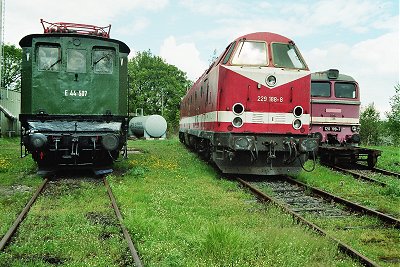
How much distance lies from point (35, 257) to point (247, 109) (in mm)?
6184

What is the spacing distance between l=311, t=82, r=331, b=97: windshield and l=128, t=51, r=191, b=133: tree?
42.8 m

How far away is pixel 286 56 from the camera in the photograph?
396 inches

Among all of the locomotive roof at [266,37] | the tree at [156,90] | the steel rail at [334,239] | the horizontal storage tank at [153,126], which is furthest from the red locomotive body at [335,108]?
the tree at [156,90]

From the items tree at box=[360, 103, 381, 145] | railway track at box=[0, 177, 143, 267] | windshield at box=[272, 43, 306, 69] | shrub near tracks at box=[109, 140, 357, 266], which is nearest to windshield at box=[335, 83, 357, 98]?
windshield at box=[272, 43, 306, 69]

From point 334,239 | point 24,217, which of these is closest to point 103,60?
point 24,217

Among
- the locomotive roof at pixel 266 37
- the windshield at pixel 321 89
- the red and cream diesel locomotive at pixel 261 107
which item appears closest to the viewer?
the red and cream diesel locomotive at pixel 261 107

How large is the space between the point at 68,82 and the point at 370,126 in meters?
29.5

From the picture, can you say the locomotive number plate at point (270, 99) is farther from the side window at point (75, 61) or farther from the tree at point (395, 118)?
the tree at point (395, 118)

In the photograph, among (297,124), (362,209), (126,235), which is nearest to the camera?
(126,235)

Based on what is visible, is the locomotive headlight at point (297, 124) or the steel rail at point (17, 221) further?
the locomotive headlight at point (297, 124)

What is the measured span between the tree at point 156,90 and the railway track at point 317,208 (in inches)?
1914

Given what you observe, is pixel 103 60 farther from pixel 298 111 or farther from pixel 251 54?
pixel 298 111

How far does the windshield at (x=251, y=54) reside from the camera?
979 centimetres

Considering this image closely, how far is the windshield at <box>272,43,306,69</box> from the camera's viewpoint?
995 centimetres
